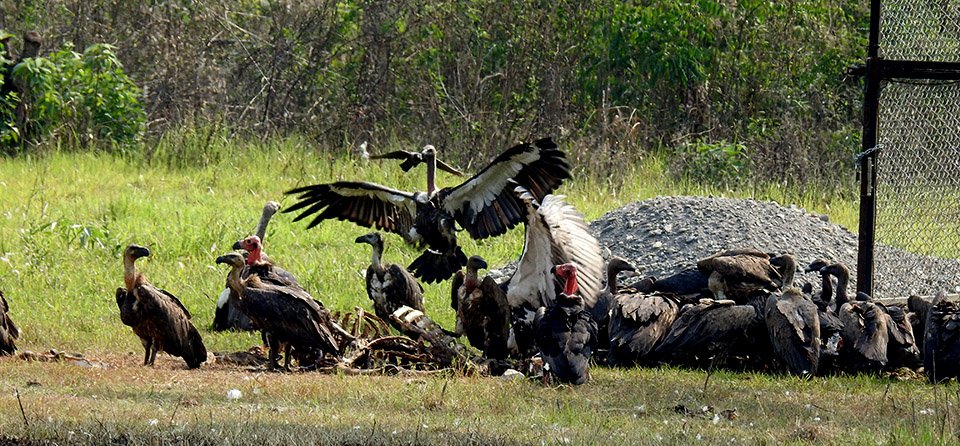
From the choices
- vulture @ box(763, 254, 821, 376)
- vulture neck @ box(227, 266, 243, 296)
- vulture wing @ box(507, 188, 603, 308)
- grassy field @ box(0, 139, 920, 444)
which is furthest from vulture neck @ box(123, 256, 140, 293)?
vulture @ box(763, 254, 821, 376)

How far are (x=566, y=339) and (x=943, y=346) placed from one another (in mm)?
2522

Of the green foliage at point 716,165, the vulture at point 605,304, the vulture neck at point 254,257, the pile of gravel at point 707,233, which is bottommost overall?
the green foliage at point 716,165

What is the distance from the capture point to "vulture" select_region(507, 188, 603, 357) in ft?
34.1

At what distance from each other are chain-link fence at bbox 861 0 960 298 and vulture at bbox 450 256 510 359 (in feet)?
9.57

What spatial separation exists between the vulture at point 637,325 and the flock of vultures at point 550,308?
0.01 metres

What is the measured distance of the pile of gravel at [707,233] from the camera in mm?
12883

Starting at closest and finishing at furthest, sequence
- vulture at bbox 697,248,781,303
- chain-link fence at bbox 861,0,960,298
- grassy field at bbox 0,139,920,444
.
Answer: grassy field at bbox 0,139,920,444
chain-link fence at bbox 861,0,960,298
vulture at bbox 697,248,781,303

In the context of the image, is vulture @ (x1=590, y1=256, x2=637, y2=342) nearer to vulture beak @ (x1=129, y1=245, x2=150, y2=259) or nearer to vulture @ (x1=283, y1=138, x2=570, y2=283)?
vulture @ (x1=283, y1=138, x2=570, y2=283)

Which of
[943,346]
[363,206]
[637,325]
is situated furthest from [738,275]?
[363,206]

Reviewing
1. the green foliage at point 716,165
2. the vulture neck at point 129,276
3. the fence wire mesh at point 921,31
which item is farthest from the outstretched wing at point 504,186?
the green foliage at point 716,165

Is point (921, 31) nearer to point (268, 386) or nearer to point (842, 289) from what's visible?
point (842, 289)

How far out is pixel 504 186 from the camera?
1125 cm

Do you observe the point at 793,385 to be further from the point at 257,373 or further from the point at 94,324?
the point at 94,324

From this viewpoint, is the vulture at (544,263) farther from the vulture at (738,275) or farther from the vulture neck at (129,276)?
the vulture neck at (129,276)
